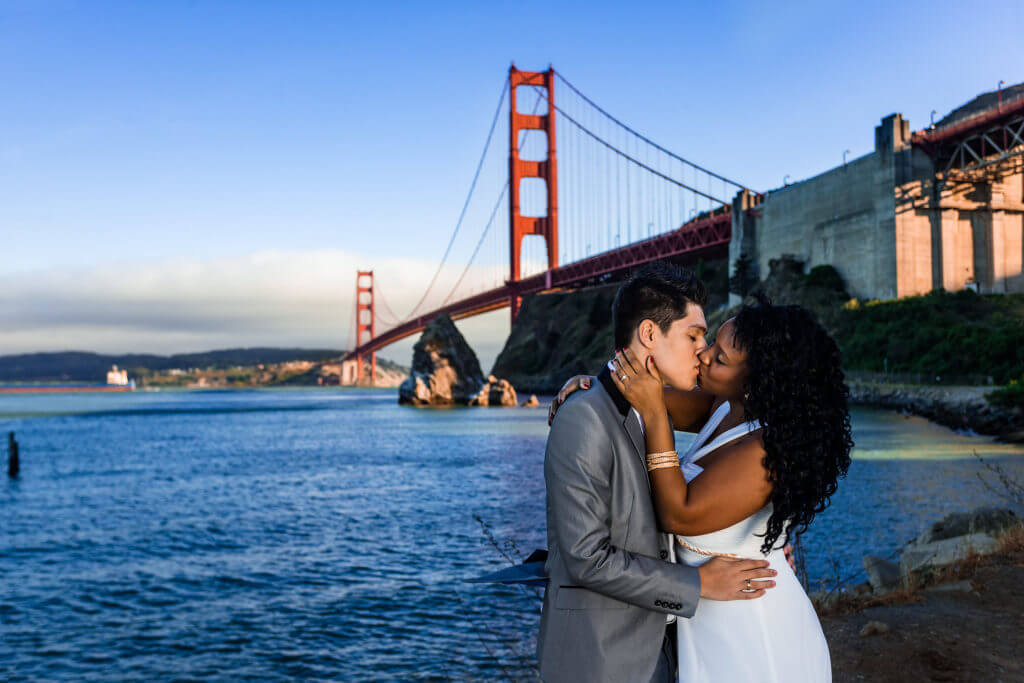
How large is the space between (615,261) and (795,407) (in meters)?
49.0

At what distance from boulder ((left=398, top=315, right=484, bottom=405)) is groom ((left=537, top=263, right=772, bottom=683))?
59759mm

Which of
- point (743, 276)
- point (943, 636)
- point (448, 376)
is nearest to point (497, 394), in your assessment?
point (448, 376)

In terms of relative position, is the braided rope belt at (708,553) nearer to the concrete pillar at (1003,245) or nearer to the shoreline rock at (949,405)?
the shoreline rock at (949,405)

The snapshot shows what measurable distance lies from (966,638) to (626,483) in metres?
3.67

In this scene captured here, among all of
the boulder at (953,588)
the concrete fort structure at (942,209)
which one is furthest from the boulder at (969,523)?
the concrete fort structure at (942,209)

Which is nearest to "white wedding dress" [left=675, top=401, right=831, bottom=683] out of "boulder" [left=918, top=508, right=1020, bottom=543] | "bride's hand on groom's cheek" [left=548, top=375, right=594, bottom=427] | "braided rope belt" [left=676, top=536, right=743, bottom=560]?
"braided rope belt" [left=676, top=536, right=743, bottom=560]

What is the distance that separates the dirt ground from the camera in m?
3.98

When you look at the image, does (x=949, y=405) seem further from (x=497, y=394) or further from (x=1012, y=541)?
(x=497, y=394)

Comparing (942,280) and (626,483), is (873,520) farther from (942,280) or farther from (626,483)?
(942,280)

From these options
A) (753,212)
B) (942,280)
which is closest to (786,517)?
(942,280)

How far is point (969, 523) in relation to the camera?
7637mm

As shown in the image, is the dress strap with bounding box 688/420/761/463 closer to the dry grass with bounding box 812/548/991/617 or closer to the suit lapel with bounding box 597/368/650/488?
the suit lapel with bounding box 597/368/650/488

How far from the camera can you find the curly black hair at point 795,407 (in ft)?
6.66

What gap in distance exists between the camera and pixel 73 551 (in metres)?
13.0
